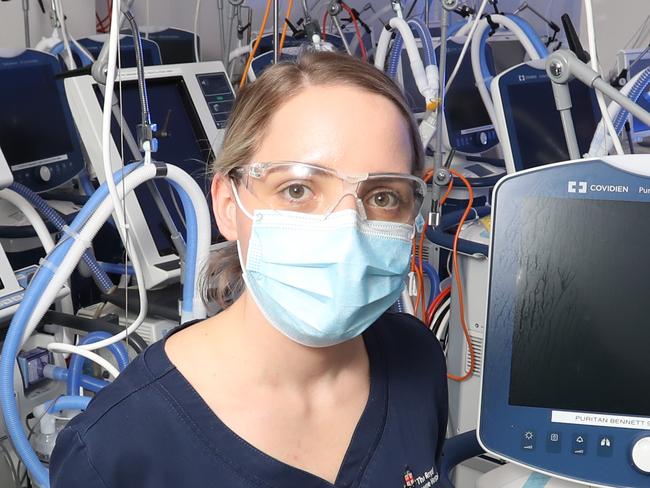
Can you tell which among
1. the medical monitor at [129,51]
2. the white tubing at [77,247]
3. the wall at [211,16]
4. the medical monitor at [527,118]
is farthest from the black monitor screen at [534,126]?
the wall at [211,16]

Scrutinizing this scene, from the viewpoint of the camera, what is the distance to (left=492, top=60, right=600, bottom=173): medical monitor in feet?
8.70

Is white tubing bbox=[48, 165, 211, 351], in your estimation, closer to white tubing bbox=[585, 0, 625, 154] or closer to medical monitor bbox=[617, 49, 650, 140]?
white tubing bbox=[585, 0, 625, 154]

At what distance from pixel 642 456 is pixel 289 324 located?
597 millimetres

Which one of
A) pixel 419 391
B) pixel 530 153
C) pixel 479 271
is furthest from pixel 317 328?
pixel 530 153

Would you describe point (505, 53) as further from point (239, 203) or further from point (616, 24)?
point (239, 203)

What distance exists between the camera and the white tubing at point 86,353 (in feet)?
6.16

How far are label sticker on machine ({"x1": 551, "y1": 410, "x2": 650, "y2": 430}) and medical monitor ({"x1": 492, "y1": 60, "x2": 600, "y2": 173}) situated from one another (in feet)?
4.63

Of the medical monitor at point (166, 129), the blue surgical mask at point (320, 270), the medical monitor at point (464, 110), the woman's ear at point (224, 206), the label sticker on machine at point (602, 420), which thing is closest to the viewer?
the blue surgical mask at point (320, 270)

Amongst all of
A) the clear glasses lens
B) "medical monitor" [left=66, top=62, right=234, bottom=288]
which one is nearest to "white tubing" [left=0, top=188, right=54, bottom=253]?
"medical monitor" [left=66, top=62, right=234, bottom=288]

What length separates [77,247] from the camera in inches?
73.2

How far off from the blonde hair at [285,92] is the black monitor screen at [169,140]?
3.99ft

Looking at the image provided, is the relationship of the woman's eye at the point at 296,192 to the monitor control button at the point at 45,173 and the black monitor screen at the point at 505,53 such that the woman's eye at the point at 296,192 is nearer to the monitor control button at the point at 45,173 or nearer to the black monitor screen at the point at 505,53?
the monitor control button at the point at 45,173

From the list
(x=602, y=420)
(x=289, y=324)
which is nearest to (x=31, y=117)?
(x=289, y=324)

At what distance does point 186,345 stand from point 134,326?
2.73ft
